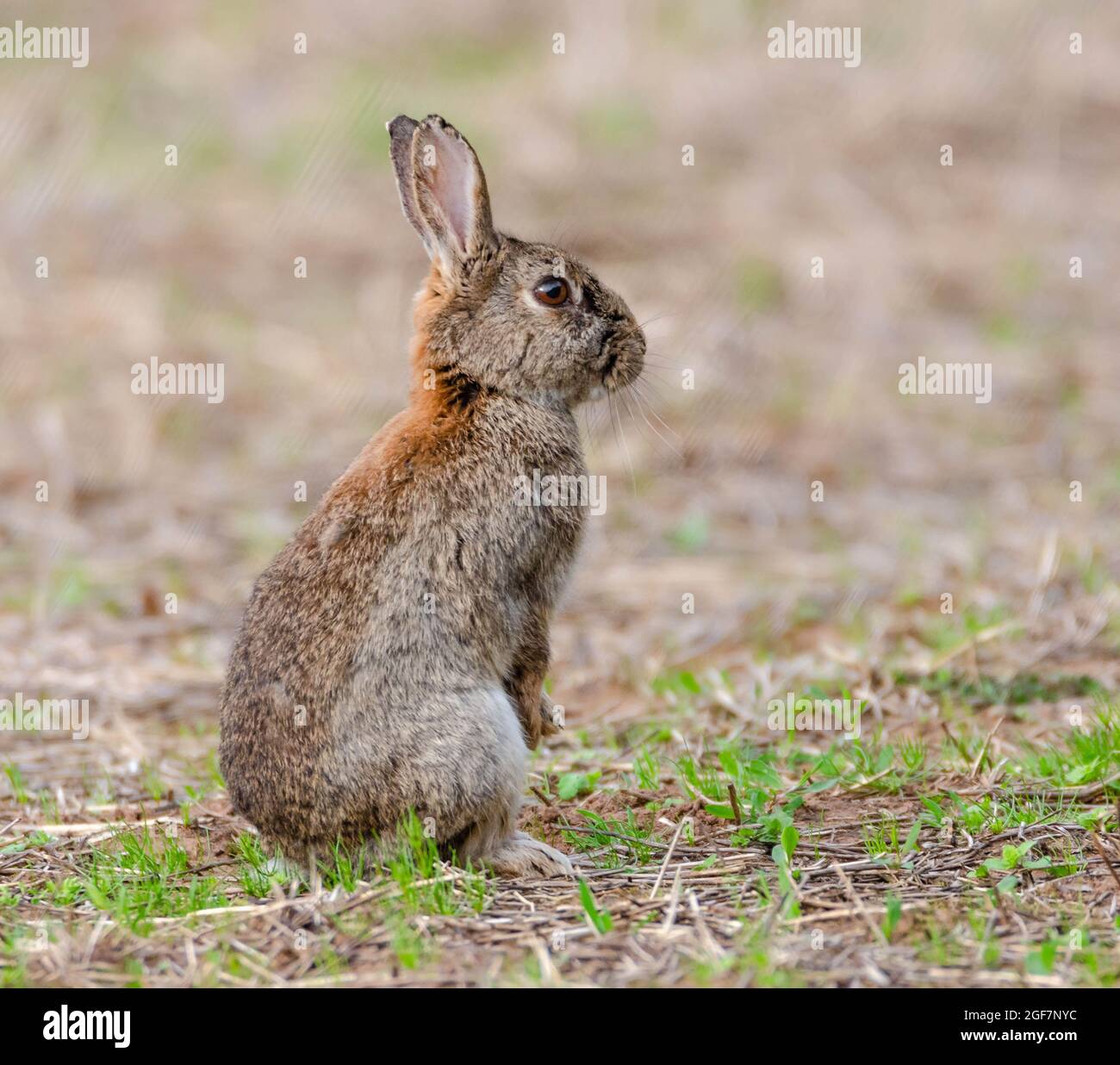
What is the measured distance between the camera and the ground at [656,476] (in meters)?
4.79

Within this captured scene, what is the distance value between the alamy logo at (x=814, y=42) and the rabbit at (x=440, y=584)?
39.1 feet

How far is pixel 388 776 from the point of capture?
4938 mm

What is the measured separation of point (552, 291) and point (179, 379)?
22.6ft

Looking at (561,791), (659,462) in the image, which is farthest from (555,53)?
(561,791)

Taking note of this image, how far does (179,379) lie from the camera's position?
475 inches

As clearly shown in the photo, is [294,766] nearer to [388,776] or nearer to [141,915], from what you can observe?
[388,776]

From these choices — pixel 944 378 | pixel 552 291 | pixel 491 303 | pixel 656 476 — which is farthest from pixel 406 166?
pixel 944 378

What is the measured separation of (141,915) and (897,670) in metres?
3.75

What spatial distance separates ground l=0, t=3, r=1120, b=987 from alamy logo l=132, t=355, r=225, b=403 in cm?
16

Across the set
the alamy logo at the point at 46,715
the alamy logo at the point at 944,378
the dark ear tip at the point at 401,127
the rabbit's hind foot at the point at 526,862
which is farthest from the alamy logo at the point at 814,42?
the rabbit's hind foot at the point at 526,862

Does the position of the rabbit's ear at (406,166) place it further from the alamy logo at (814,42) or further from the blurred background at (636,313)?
the alamy logo at (814,42)

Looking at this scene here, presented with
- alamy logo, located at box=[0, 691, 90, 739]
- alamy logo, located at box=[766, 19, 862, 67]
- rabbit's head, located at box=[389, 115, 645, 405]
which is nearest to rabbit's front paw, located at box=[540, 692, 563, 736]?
rabbit's head, located at box=[389, 115, 645, 405]
